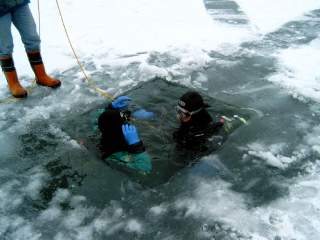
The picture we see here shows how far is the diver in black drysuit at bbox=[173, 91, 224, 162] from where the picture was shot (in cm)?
352

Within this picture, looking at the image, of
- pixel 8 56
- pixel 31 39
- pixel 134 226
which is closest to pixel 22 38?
pixel 31 39

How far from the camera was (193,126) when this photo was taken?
360 centimetres

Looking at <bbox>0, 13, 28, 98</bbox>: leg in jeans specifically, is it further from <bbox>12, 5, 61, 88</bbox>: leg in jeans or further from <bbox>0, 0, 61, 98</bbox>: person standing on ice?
<bbox>12, 5, 61, 88</bbox>: leg in jeans

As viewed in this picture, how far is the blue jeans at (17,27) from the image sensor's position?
4.21 m

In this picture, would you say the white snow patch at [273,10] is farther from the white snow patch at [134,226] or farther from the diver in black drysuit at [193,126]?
the white snow patch at [134,226]

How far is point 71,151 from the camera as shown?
3627mm

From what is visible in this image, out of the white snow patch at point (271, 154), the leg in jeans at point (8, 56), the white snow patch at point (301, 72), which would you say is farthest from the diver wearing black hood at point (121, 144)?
the white snow patch at point (301, 72)

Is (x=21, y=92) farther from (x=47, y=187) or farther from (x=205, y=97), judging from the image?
(x=205, y=97)

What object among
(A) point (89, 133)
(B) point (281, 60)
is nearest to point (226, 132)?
(A) point (89, 133)

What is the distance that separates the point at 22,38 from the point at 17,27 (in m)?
0.16

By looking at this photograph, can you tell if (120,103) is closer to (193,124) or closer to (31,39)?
(193,124)

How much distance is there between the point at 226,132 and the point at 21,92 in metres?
2.53

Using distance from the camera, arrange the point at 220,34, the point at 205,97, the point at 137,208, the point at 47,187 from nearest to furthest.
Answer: the point at 137,208 < the point at 47,187 < the point at 205,97 < the point at 220,34

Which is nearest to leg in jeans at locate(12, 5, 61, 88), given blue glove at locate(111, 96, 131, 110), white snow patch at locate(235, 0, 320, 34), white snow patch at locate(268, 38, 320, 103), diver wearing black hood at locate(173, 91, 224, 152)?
blue glove at locate(111, 96, 131, 110)
